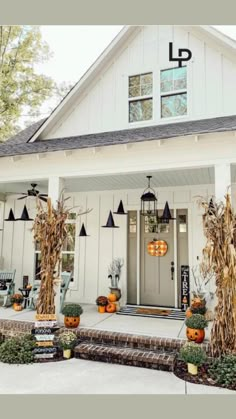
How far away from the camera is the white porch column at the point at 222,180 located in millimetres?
4758

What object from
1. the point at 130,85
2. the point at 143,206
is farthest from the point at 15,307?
the point at 130,85

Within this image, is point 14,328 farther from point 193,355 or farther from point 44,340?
point 193,355

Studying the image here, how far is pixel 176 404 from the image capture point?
3.37 meters

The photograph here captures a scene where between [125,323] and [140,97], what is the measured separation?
16.8ft

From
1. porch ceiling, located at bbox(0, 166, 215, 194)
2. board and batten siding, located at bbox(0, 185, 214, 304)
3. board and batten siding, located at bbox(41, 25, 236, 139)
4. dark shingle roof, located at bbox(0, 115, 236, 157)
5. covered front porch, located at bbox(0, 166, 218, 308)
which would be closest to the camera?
dark shingle roof, located at bbox(0, 115, 236, 157)

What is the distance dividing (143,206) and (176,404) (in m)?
4.46

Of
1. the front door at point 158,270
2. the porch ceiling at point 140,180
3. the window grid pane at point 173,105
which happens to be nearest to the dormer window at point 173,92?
the window grid pane at point 173,105

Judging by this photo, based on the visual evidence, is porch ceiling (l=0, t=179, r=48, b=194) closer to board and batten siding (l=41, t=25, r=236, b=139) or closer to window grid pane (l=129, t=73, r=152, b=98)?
board and batten siding (l=41, t=25, r=236, b=139)

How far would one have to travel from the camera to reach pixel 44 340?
474cm

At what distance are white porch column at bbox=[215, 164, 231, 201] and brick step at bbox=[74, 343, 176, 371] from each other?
8.64 feet

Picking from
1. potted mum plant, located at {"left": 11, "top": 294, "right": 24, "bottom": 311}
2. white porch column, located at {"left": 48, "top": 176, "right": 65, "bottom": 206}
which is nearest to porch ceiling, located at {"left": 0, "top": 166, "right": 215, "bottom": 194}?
white porch column, located at {"left": 48, "top": 176, "right": 65, "bottom": 206}

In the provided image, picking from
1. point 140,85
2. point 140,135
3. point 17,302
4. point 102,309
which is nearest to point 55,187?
point 140,135

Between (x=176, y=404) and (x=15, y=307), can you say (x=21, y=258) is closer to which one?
(x=15, y=307)

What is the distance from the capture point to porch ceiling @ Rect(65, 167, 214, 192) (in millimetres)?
6278
